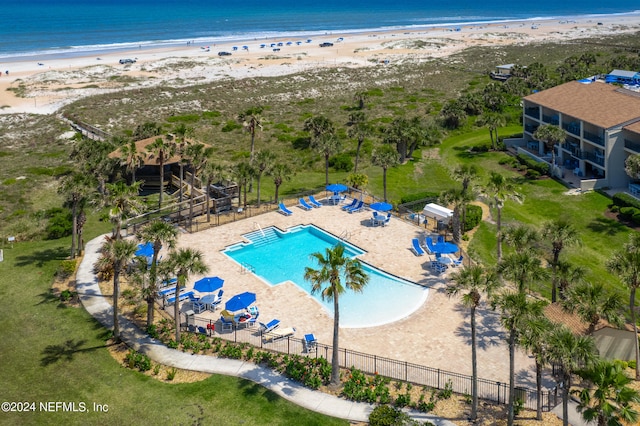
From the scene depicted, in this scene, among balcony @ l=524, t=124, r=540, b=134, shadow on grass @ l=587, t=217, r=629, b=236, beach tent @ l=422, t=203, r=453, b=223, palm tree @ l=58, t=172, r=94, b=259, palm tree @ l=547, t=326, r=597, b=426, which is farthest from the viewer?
balcony @ l=524, t=124, r=540, b=134

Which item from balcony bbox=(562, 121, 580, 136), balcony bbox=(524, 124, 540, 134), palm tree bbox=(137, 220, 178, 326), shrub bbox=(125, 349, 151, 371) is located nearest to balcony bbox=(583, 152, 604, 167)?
balcony bbox=(562, 121, 580, 136)

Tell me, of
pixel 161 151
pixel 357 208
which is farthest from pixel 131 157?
pixel 357 208

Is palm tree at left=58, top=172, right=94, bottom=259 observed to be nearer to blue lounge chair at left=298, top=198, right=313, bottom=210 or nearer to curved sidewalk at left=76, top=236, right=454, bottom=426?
curved sidewalk at left=76, top=236, right=454, bottom=426

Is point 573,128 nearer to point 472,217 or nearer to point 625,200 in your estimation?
point 625,200

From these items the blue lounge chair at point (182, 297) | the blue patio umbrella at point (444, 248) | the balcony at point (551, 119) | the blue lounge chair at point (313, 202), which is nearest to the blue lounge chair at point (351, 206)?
the blue lounge chair at point (313, 202)

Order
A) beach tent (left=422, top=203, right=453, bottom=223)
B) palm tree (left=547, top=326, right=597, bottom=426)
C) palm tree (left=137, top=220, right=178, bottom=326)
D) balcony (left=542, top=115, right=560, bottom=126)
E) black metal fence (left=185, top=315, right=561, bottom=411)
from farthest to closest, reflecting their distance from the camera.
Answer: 1. balcony (left=542, top=115, right=560, bottom=126)
2. beach tent (left=422, top=203, right=453, bottom=223)
3. palm tree (left=137, top=220, right=178, bottom=326)
4. black metal fence (left=185, top=315, right=561, bottom=411)
5. palm tree (left=547, top=326, right=597, bottom=426)

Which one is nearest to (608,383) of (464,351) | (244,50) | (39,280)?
(464,351)
